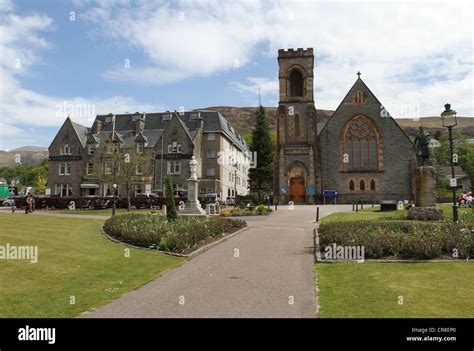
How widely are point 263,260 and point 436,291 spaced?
6.43 m

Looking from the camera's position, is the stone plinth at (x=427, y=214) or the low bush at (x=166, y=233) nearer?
the low bush at (x=166, y=233)

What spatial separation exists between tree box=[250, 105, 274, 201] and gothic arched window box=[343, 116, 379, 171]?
20.7m

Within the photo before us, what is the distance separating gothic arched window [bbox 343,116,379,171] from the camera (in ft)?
180

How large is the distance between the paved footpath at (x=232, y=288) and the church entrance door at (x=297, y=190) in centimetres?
3687

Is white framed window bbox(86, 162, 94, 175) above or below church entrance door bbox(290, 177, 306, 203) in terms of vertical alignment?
above

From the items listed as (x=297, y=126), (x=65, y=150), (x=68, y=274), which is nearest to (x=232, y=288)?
(x=68, y=274)

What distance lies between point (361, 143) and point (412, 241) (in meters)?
42.6

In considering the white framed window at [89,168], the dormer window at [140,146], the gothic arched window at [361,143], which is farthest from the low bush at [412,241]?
the white framed window at [89,168]

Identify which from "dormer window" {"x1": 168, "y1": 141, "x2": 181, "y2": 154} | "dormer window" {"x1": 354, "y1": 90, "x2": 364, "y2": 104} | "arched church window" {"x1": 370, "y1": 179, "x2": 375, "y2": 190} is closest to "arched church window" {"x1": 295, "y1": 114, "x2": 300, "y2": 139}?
"dormer window" {"x1": 354, "y1": 90, "x2": 364, "y2": 104}

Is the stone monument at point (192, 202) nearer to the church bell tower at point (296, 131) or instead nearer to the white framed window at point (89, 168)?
the church bell tower at point (296, 131)

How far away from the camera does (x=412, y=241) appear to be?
14.6 m

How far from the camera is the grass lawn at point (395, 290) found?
8.44m

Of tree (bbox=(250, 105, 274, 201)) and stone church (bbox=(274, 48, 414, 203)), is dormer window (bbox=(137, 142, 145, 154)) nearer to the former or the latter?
tree (bbox=(250, 105, 274, 201))
